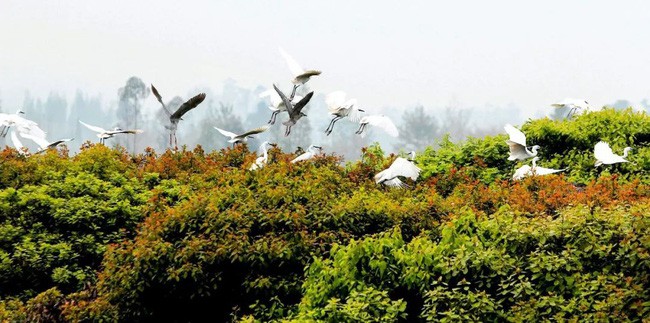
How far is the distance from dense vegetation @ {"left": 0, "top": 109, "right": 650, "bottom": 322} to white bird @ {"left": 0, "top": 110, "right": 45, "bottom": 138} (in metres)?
2.15

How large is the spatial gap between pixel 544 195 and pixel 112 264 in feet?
15.0

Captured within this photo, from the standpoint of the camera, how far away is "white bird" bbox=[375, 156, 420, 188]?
36.0 ft

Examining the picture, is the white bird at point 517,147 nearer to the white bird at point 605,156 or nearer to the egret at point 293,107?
the white bird at point 605,156

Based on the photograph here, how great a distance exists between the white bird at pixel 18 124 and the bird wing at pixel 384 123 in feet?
17.2

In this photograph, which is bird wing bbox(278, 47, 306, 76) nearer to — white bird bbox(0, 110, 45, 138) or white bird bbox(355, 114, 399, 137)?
white bird bbox(355, 114, 399, 137)

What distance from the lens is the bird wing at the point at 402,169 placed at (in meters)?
11.0

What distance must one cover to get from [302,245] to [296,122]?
173 inches

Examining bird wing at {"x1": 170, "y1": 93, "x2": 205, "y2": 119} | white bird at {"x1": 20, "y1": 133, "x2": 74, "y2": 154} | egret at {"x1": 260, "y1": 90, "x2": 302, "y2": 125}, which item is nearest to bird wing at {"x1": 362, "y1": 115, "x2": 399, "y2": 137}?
egret at {"x1": 260, "y1": 90, "x2": 302, "y2": 125}

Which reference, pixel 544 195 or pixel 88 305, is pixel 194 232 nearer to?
pixel 88 305

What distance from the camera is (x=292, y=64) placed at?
12.3 metres

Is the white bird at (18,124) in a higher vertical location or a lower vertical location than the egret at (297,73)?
higher

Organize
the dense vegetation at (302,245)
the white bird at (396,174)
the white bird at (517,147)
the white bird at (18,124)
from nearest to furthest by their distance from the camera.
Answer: the dense vegetation at (302,245)
the white bird at (396,174)
the white bird at (517,147)
the white bird at (18,124)

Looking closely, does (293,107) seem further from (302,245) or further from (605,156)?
(605,156)

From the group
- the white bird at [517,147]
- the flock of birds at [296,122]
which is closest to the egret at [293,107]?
the flock of birds at [296,122]
